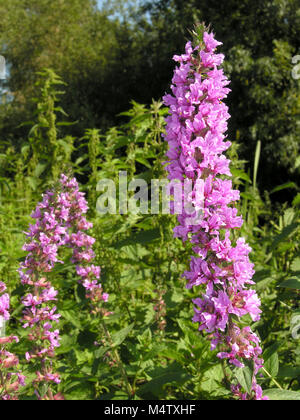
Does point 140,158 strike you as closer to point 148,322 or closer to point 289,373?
point 148,322

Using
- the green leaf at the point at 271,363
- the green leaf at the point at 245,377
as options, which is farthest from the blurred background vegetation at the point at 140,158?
the green leaf at the point at 245,377

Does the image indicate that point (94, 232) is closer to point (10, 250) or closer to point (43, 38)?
point (10, 250)

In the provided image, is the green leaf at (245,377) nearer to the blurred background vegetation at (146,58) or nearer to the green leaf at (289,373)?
the green leaf at (289,373)

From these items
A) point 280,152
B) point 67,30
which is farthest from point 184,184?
point 67,30

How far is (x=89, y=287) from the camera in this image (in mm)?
2326

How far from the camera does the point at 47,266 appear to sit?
1.95 m

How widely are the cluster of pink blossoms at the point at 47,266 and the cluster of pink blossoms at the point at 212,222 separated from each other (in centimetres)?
71

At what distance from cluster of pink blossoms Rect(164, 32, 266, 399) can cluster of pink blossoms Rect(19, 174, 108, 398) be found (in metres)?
0.71

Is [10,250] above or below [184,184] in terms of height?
below

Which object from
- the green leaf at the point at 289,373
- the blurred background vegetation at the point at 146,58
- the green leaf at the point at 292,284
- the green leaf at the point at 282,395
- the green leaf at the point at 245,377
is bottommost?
the green leaf at the point at 289,373

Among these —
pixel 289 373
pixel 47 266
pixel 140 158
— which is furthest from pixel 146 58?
pixel 289 373

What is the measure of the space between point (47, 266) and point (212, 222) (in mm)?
850

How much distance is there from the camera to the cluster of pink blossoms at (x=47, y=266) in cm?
186
